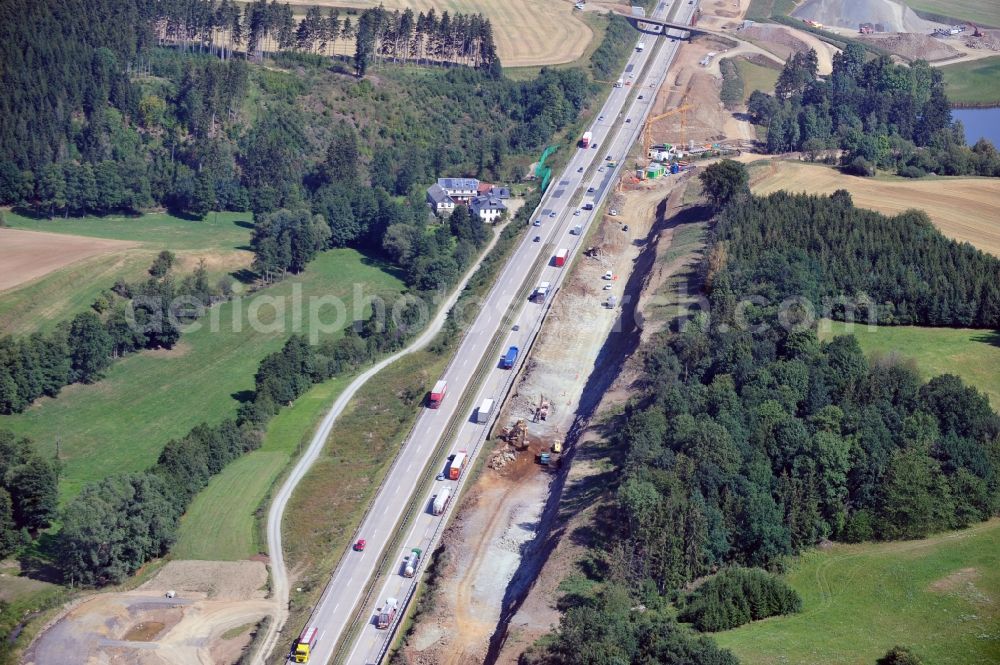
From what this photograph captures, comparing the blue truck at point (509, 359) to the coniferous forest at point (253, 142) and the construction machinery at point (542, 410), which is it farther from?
the coniferous forest at point (253, 142)

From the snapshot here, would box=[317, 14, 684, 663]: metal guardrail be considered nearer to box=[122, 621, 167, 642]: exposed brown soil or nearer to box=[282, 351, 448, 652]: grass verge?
box=[282, 351, 448, 652]: grass verge

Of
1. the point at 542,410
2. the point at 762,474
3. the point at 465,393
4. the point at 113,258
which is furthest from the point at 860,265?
the point at 113,258

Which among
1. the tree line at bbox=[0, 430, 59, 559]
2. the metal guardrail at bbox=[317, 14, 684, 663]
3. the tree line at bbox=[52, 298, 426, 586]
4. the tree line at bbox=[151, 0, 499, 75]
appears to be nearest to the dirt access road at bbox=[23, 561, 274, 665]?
the tree line at bbox=[52, 298, 426, 586]

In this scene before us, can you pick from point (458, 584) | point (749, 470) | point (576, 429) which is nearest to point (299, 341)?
point (576, 429)

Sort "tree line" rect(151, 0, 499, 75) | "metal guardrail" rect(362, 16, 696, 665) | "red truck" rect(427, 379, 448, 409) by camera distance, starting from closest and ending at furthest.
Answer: "metal guardrail" rect(362, 16, 696, 665)
"red truck" rect(427, 379, 448, 409)
"tree line" rect(151, 0, 499, 75)

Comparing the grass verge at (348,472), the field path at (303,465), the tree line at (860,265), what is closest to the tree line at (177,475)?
the field path at (303,465)

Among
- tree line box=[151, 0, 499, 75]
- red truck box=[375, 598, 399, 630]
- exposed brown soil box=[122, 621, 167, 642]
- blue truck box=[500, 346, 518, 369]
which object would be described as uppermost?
tree line box=[151, 0, 499, 75]
